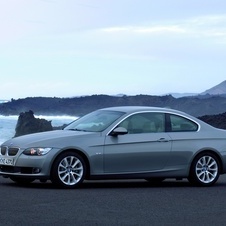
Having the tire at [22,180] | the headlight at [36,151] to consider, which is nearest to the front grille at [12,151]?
the headlight at [36,151]

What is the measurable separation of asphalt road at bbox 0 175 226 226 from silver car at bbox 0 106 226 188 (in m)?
0.27

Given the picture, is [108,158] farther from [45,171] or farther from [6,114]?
[6,114]

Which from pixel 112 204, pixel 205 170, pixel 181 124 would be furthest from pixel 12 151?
pixel 205 170

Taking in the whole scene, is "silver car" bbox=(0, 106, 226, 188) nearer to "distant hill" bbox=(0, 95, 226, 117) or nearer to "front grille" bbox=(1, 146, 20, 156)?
"front grille" bbox=(1, 146, 20, 156)

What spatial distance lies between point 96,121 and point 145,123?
0.88 meters

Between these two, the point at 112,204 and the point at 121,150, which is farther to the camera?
the point at 121,150

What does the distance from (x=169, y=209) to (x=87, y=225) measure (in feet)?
6.60

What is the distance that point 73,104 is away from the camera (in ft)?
195

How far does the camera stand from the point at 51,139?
14.3 m

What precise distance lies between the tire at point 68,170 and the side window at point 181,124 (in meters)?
2.05

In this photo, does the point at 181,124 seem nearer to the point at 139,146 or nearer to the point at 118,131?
the point at 139,146

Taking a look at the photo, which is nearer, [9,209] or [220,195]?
[9,209]

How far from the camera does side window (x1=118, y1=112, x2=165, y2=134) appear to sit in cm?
1504

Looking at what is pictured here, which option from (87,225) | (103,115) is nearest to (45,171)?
(103,115)
